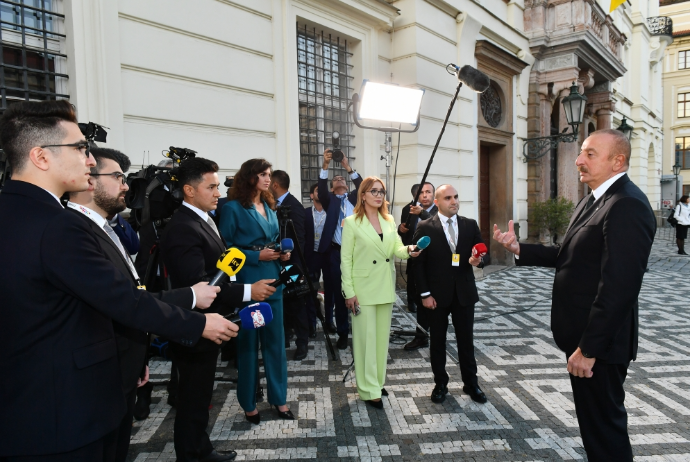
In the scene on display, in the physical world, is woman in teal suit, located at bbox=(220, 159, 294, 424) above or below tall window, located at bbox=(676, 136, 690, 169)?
below

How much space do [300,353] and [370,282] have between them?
154 cm

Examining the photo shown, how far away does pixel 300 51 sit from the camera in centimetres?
718

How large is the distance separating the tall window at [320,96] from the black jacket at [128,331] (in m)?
5.44

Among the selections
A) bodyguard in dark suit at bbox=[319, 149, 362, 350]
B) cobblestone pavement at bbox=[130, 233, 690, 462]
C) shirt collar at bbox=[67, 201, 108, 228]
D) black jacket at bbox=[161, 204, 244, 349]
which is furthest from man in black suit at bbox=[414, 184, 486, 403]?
shirt collar at bbox=[67, 201, 108, 228]

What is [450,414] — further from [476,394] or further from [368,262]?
[368,262]

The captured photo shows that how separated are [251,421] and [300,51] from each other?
228 inches

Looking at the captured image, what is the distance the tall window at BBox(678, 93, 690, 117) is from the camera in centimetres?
3553

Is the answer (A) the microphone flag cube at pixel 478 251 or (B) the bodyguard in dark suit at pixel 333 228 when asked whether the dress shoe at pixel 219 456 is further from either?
(B) the bodyguard in dark suit at pixel 333 228

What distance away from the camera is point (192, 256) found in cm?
260

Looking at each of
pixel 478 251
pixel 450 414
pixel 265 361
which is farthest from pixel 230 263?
pixel 450 414

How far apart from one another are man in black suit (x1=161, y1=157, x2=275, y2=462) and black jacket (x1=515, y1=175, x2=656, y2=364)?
1.72m

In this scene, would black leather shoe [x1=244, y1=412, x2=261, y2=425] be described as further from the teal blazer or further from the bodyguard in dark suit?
the bodyguard in dark suit

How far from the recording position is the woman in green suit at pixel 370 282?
3693 mm

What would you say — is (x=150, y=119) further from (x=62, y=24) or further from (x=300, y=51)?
(x=300, y=51)
